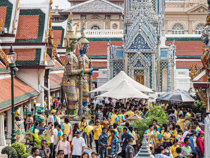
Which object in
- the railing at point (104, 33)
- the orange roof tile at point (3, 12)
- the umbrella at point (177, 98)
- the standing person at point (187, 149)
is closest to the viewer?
the standing person at point (187, 149)

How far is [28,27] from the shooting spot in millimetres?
27016

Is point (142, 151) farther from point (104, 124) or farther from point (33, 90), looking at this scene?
point (33, 90)

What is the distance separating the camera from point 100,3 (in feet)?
208

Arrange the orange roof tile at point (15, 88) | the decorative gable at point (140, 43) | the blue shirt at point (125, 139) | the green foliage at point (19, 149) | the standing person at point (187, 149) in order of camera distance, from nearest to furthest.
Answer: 1. the green foliage at point (19, 149)
2. the standing person at point (187, 149)
3. the blue shirt at point (125, 139)
4. the orange roof tile at point (15, 88)
5. the decorative gable at point (140, 43)

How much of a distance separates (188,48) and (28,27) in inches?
1001

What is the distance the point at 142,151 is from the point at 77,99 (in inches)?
528

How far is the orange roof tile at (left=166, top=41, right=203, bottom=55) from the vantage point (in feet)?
160

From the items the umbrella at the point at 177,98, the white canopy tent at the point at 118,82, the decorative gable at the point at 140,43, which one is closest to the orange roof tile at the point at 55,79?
the white canopy tent at the point at 118,82

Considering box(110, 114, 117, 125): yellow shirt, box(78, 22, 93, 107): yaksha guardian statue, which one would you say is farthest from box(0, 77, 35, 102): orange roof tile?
box(110, 114, 117, 125): yellow shirt

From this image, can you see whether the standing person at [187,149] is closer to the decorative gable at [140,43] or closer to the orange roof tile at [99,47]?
the decorative gable at [140,43]

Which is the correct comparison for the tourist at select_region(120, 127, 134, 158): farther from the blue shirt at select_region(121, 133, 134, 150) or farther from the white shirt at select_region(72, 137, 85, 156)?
the white shirt at select_region(72, 137, 85, 156)

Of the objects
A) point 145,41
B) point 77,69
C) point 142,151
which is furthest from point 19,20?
point 142,151

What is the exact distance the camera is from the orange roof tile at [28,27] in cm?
2658

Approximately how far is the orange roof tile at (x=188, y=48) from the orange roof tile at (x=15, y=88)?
25.8 m
